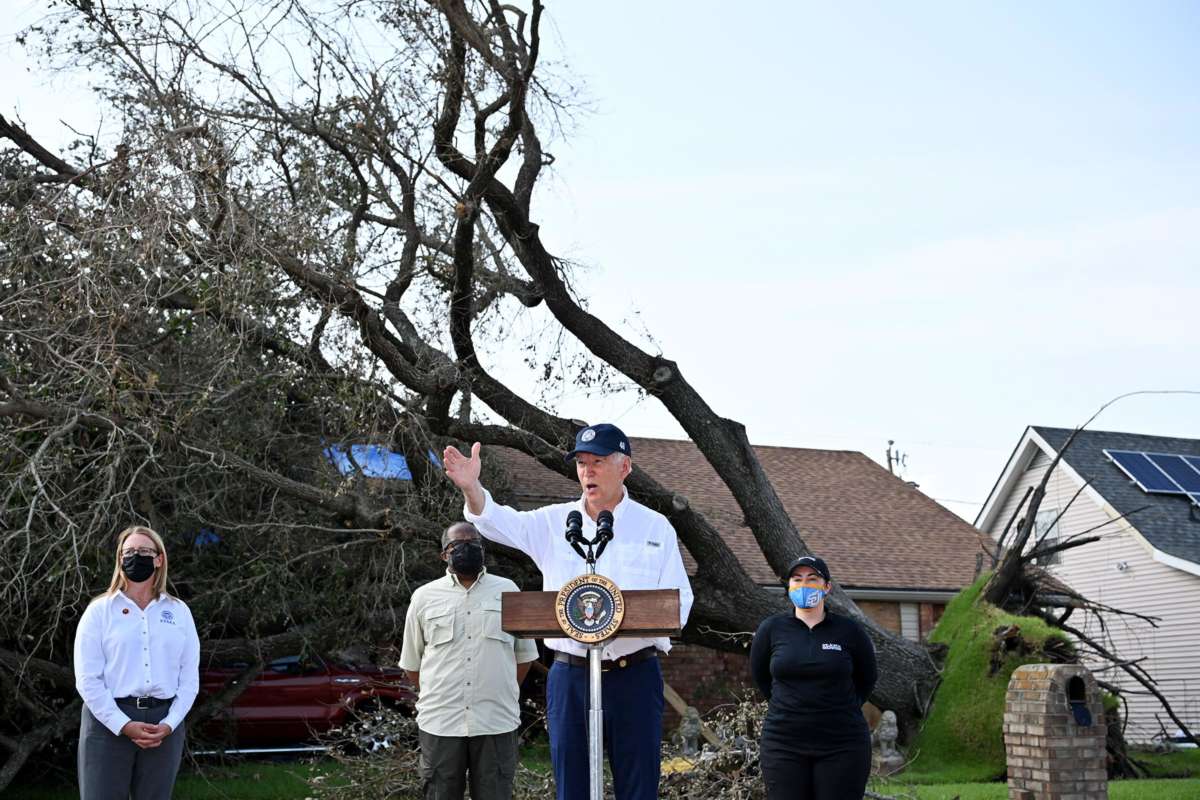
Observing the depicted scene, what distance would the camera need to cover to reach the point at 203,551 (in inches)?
505

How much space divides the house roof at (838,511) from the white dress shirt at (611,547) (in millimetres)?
14266

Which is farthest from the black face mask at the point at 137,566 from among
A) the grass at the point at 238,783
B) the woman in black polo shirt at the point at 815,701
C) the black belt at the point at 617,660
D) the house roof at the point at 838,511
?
the house roof at the point at 838,511

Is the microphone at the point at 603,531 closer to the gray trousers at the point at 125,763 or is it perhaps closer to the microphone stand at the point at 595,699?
the microphone stand at the point at 595,699

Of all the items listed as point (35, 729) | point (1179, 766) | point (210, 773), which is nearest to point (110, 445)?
point (35, 729)

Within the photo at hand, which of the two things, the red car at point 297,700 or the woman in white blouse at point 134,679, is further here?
the red car at point 297,700

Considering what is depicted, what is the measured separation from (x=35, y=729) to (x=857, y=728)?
8.65 m

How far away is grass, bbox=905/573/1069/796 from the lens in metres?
14.5

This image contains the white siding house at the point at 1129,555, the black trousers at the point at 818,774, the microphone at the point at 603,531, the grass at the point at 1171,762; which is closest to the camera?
the microphone at the point at 603,531

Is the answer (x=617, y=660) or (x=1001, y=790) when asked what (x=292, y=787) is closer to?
(x=1001, y=790)

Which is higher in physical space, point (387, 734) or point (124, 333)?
point (124, 333)

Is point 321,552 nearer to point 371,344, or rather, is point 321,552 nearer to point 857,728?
point 371,344

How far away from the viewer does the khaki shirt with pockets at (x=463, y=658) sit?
21.2 feet

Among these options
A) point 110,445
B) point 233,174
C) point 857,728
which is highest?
point 233,174

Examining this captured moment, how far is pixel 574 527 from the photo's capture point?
4.70 metres
